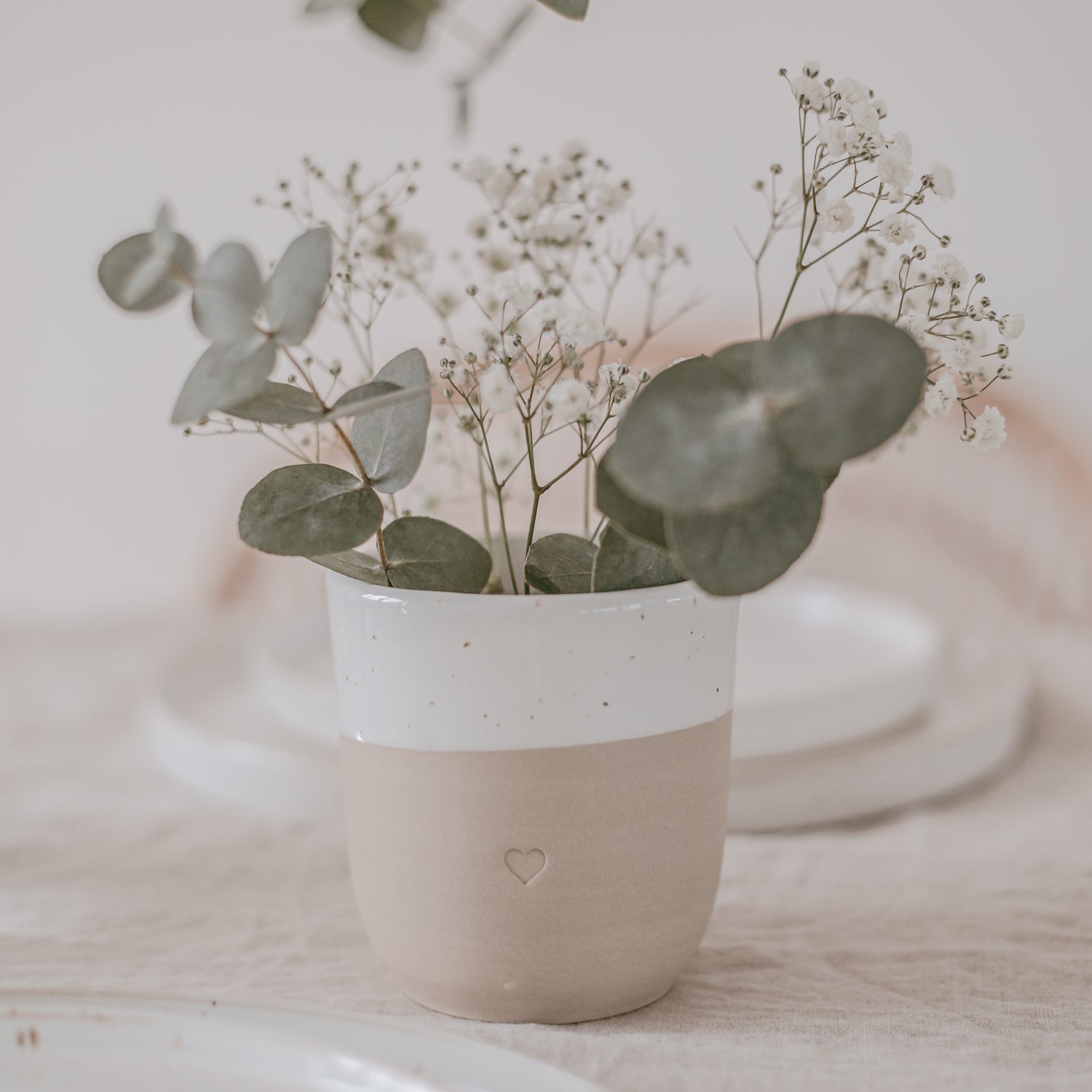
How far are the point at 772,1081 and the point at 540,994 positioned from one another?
0.27 ft

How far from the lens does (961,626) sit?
1424 mm

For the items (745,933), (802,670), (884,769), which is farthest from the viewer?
(802,670)

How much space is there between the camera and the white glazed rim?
1.23ft

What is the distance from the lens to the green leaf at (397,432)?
1.24 ft

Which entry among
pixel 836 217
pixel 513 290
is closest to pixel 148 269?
pixel 513 290

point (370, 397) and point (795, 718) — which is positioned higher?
point (370, 397)

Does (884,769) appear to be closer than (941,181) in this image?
No

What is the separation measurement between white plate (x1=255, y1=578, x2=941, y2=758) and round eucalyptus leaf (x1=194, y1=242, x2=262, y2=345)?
1.30 ft

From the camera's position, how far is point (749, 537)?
1.05ft

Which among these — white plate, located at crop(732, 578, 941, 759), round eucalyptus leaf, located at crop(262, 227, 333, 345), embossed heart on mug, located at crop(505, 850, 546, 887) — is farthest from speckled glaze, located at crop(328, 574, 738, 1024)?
white plate, located at crop(732, 578, 941, 759)

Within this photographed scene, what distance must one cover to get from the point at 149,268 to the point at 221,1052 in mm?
244

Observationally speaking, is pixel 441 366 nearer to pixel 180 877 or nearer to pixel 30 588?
pixel 180 877

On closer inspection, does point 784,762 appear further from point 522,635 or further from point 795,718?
point 522,635

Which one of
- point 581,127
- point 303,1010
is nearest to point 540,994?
point 303,1010
